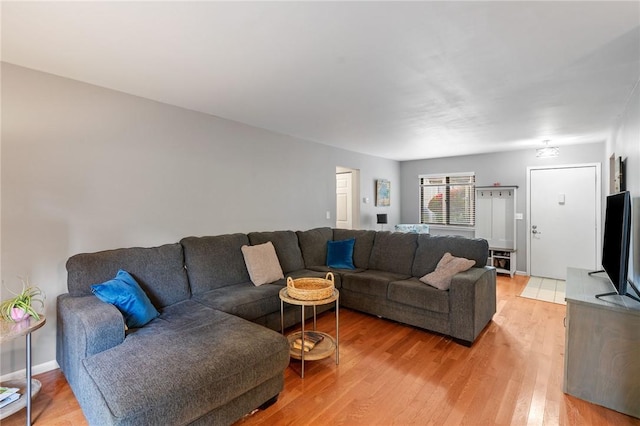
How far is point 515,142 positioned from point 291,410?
16.6 feet

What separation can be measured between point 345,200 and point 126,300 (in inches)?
177

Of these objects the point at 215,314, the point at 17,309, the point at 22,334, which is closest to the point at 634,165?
the point at 215,314

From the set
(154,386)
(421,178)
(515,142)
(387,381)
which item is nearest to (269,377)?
(154,386)

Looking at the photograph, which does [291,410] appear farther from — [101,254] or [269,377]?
[101,254]

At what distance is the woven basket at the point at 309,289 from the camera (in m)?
2.36

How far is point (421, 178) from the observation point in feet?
22.8

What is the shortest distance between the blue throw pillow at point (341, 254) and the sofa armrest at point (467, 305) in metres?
1.51

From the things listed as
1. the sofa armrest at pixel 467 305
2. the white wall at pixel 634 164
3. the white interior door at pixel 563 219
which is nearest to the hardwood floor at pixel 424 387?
the sofa armrest at pixel 467 305

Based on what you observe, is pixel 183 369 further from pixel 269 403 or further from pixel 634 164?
pixel 634 164

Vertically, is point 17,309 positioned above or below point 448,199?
below

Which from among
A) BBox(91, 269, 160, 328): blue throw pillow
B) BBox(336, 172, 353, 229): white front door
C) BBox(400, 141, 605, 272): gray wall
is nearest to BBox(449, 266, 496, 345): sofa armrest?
BBox(91, 269, 160, 328): blue throw pillow

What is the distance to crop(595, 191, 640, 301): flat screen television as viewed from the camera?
1.95 meters

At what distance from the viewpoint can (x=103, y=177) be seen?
268 cm

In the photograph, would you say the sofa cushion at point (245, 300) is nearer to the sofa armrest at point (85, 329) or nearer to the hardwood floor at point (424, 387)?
the hardwood floor at point (424, 387)
